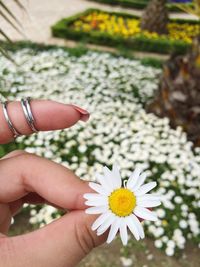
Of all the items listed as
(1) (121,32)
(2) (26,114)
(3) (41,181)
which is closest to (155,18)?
(1) (121,32)

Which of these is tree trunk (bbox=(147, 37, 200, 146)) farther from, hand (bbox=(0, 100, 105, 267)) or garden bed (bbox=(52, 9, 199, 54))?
hand (bbox=(0, 100, 105, 267))

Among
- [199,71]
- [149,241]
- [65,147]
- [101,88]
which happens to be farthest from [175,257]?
[101,88]

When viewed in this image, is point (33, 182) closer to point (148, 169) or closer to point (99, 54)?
point (148, 169)

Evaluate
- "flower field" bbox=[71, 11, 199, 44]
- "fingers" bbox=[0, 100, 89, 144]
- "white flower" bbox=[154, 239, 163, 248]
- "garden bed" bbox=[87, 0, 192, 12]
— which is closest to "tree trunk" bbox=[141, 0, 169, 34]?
"flower field" bbox=[71, 11, 199, 44]

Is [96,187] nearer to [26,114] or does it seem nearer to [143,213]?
[143,213]

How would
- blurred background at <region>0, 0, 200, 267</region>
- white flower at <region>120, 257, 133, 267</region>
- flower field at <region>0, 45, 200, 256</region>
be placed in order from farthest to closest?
flower field at <region>0, 45, 200, 256</region> → blurred background at <region>0, 0, 200, 267</region> → white flower at <region>120, 257, 133, 267</region>
